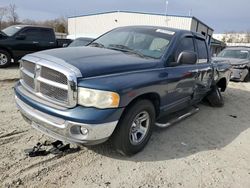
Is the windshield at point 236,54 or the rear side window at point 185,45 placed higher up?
the rear side window at point 185,45

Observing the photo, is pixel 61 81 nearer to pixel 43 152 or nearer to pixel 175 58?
pixel 43 152

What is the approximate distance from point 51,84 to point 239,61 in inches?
435

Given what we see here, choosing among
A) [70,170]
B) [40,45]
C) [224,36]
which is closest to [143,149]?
[70,170]

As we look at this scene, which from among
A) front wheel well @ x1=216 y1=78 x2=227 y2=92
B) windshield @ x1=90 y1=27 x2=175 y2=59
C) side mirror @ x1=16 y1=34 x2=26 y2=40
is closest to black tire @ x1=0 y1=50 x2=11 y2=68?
side mirror @ x1=16 y1=34 x2=26 y2=40

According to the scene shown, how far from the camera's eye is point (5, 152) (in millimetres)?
3432

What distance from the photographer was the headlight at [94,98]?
9.39ft

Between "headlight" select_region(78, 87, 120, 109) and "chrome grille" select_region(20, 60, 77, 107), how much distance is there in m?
0.08

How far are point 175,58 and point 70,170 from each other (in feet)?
7.94

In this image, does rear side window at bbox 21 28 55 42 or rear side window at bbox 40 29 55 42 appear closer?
rear side window at bbox 21 28 55 42

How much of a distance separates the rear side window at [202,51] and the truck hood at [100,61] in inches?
74.1

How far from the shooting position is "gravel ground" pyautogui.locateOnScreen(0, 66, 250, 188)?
304cm

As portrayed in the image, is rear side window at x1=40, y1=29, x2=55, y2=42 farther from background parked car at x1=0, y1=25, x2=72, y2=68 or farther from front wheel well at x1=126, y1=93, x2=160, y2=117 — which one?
front wheel well at x1=126, y1=93, x2=160, y2=117

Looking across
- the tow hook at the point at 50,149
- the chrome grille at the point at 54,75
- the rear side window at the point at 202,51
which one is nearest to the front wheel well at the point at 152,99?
the chrome grille at the point at 54,75

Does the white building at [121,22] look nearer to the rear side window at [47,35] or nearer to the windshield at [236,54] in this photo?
the windshield at [236,54]
